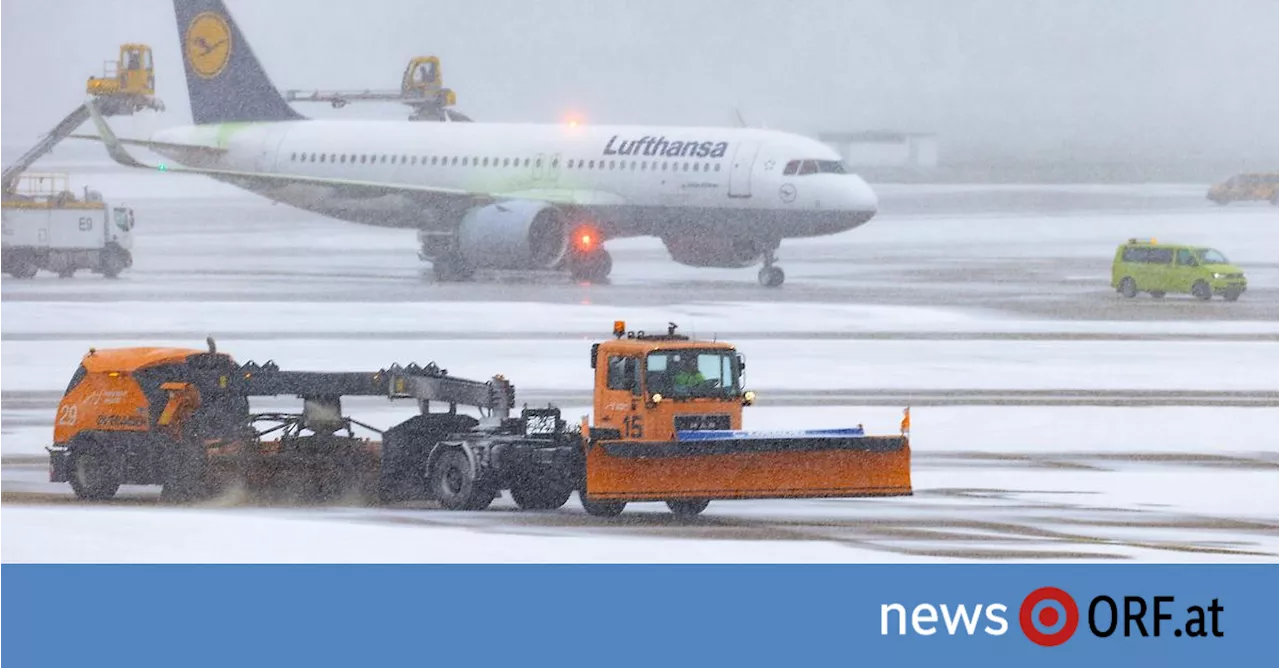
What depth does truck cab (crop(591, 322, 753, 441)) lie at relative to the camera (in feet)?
72.8

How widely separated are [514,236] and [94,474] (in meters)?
38.0

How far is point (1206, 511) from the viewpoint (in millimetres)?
23219

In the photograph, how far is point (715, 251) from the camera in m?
63.9

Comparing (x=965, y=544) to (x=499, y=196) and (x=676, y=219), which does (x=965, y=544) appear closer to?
(x=676, y=219)

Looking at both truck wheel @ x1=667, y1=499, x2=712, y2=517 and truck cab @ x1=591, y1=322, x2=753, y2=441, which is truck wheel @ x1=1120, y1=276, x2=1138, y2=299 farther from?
truck cab @ x1=591, y1=322, x2=753, y2=441

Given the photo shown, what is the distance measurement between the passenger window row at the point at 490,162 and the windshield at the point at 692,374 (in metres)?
39.0

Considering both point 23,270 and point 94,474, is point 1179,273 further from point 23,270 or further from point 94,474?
point 94,474

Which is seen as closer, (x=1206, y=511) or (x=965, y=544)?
(x=965, y=544)

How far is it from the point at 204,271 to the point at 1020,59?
167 ft

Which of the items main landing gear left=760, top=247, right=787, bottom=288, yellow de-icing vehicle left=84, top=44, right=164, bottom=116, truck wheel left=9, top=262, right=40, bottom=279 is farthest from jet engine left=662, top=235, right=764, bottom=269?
truck wheel left=9, top=262, right=40, bottom=279

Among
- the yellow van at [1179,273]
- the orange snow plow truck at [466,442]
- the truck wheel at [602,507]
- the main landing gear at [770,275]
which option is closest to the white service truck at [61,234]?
the main landing gear at [770,275]

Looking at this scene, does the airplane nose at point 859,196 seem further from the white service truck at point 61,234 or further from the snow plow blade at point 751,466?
the snow plow blade at point 751,466
